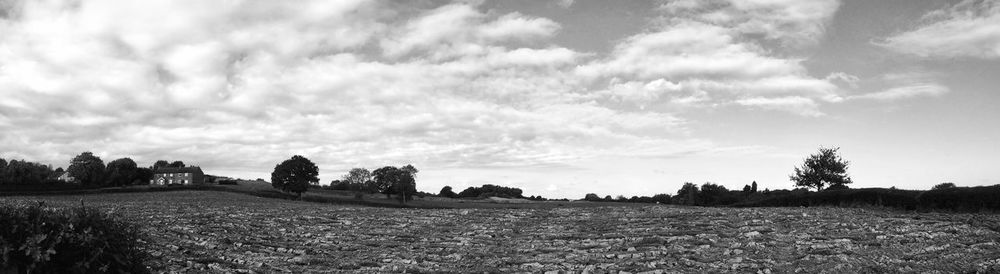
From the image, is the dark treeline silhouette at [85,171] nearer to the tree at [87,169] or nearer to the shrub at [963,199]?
the tree at [87,169]

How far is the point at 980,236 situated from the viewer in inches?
794

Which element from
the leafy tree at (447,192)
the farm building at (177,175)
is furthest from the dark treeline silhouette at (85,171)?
the leafy tree at (447,192)

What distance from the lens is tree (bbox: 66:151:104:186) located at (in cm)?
13212

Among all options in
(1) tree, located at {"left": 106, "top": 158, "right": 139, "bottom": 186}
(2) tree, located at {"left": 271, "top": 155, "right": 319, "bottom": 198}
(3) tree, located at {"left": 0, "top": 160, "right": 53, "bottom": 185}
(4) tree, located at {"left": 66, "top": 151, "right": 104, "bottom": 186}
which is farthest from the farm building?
(2) tree, located at {"left": 271, "top": 155, "right": 319, "bottom": 198}

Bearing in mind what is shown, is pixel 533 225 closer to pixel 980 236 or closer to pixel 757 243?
pixel 757 243

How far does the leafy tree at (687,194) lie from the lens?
3164 inches

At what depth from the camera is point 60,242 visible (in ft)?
38.5

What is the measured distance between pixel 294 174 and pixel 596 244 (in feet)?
267

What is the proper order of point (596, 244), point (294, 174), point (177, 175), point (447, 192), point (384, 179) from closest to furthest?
1. point (596, 244)
2. point (294, 174)
3. point (384, 179)
4. point (447, 192)
5. point (177, 175)

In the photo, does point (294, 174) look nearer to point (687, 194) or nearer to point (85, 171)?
point (687, 194)

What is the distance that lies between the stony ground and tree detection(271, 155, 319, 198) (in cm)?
6625

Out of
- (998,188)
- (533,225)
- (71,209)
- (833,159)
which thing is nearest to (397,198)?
(833,159)

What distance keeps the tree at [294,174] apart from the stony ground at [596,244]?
6625cm

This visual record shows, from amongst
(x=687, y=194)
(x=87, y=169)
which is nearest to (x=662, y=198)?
(x=687, y=194)
